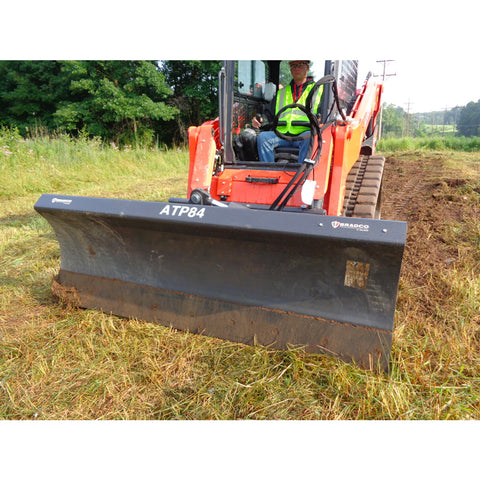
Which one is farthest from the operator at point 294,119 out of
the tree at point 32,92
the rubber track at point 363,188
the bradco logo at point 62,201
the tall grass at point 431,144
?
the tree at point 32,92

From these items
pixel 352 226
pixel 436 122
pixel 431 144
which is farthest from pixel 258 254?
pixel 436 122

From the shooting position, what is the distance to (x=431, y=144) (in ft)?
52.5

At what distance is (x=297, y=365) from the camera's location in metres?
2.28

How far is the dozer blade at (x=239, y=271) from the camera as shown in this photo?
2.17 metres

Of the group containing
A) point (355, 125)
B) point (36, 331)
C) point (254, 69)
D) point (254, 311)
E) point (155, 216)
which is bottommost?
point (36, 331)

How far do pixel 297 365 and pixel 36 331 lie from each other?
186 cm

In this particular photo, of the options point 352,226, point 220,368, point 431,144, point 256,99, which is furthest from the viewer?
point 431,144

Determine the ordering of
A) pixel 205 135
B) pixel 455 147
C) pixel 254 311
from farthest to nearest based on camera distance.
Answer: pixel 455 147 → pixel 205 135 → pixel 254 311

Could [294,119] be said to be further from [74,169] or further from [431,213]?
[74,169]

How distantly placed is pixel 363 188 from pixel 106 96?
1469 cm

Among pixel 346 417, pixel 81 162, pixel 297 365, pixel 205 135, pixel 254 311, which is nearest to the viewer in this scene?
pixel 346 417

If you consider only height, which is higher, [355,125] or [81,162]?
[355,125]

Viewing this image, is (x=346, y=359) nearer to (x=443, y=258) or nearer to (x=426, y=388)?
(x=426, y=388)

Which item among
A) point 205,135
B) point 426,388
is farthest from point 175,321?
point 205,135
